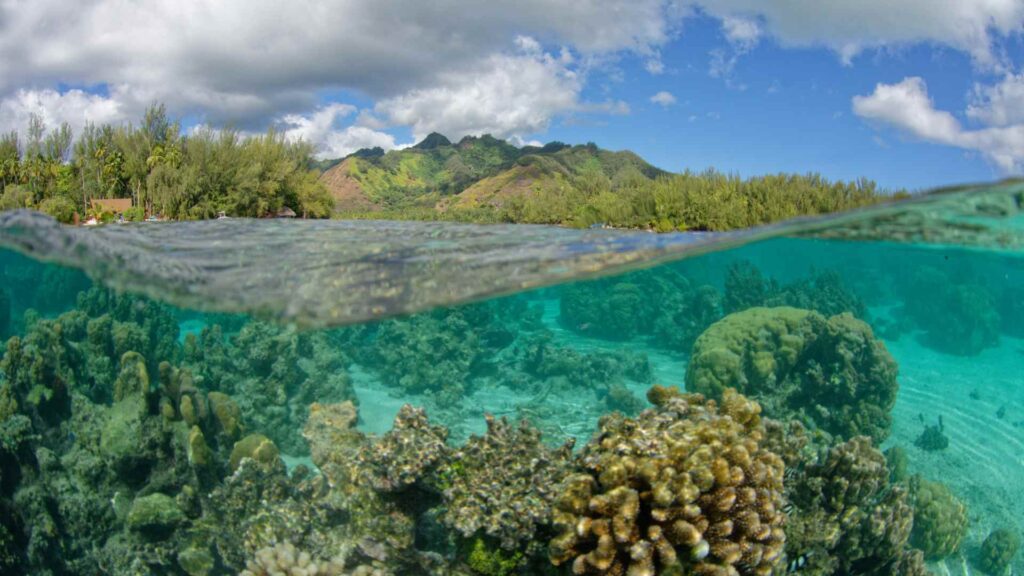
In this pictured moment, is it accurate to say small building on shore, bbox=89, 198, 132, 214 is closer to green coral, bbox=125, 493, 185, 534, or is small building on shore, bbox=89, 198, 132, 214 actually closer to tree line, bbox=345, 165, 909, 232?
tree line, bbox=345, 165, 909, 232

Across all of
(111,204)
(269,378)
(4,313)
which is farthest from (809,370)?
(111,204)

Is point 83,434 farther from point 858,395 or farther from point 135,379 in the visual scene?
point 858,395

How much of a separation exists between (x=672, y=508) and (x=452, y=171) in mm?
80547

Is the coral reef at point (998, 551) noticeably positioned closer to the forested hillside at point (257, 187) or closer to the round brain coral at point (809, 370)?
the round brain coral at point (809, 370)

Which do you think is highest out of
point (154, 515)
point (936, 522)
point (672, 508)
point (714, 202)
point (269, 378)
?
point (714, 202)

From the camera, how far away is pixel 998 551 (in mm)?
8680

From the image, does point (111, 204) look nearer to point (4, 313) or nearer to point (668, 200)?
point (4, 313)

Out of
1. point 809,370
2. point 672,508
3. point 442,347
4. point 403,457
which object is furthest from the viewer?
point 442,347

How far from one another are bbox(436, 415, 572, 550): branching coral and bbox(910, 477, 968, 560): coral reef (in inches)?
259

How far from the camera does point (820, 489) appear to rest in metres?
6.13

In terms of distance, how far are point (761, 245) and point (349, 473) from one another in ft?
32.9

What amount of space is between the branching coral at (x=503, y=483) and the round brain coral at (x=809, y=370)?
5899 millimetres

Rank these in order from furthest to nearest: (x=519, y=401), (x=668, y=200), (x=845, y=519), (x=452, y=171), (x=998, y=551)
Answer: (x=452, y=171) → (x=668, y=200) → (x=519, y=401) → (x=998, y=551) → (x=845, y=519)

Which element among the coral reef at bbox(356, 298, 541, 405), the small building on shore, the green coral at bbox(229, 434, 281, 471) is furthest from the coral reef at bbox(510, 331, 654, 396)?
the small building on shore
